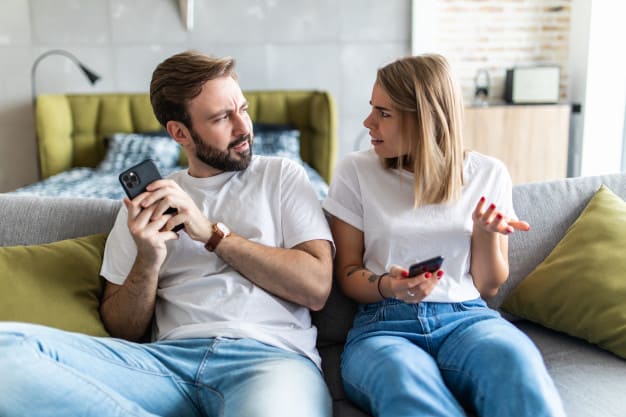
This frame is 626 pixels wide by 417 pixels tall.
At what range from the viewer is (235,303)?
1.36m

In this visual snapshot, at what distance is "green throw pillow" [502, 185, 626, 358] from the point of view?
4.79 ft

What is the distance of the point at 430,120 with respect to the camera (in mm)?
1419

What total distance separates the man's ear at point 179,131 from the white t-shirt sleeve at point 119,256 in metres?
0.26

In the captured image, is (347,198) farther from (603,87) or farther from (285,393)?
(603,87)

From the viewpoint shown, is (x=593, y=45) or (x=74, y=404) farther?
(x=593, y=45)

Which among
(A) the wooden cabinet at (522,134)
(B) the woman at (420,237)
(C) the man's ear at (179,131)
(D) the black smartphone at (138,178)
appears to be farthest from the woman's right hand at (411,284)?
(A) the wooden cabinet at (522,134)

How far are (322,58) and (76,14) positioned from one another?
167 cm

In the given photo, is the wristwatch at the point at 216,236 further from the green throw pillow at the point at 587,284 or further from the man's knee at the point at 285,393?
the green throw pillow at the point at 587,284

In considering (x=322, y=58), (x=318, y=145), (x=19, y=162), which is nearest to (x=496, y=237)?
(x=318, y=145)

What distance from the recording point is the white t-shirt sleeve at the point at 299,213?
142 centimetres

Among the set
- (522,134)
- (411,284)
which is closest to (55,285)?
(411,284)

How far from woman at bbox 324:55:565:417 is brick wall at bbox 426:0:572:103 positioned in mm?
3102

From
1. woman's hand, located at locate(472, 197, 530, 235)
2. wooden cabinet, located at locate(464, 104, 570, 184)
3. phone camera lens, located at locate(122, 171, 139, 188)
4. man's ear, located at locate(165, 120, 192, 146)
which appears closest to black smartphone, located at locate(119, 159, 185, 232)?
phone camera lens, located at locate(122, 171, 139, 188)

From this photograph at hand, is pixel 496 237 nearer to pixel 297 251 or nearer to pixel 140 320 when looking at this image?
pixel 297 251
